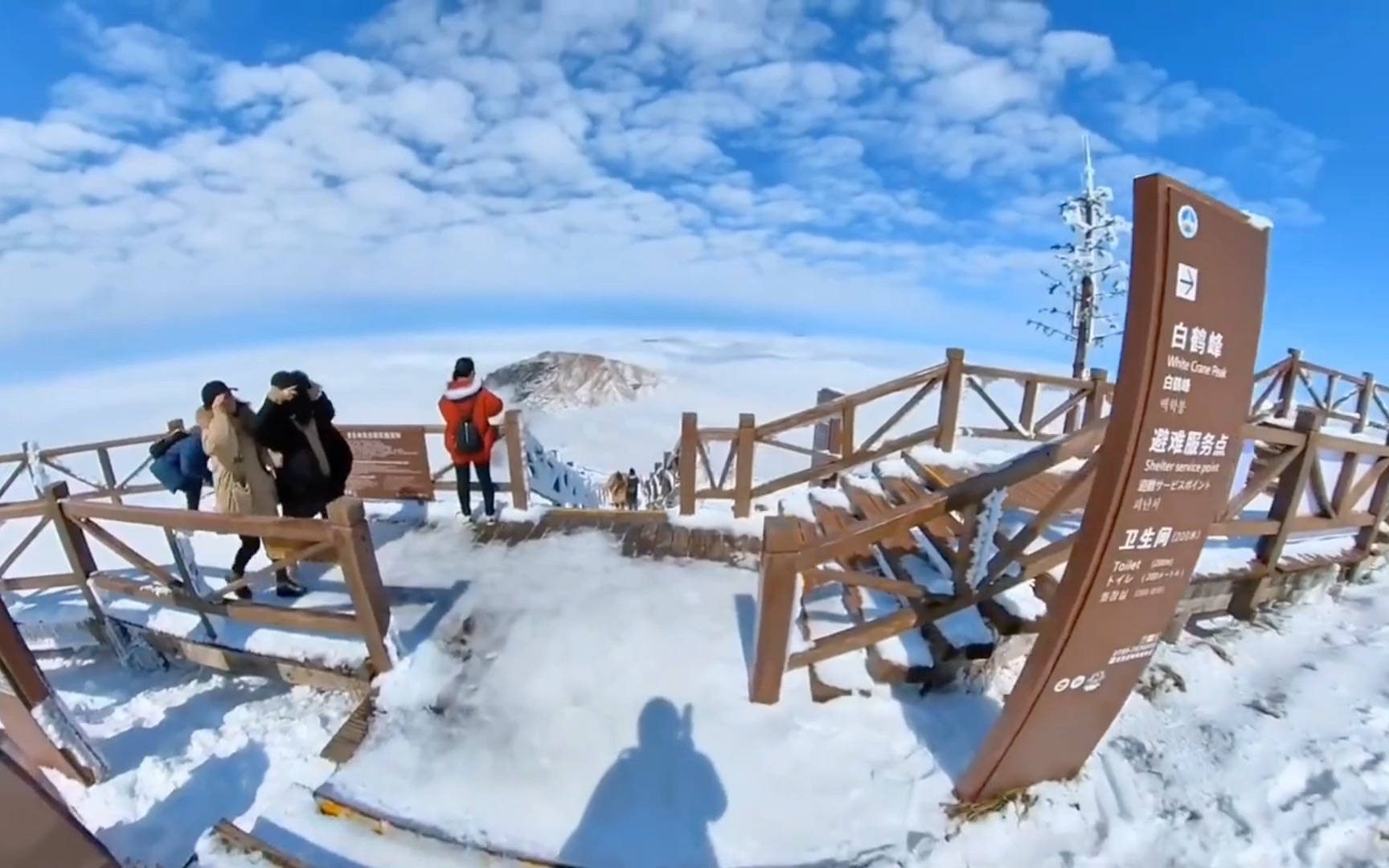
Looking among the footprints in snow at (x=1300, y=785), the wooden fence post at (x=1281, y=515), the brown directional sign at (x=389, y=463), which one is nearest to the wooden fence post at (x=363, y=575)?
the brown directional sign at (x=389, y=463)

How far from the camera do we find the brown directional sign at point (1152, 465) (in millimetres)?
2631

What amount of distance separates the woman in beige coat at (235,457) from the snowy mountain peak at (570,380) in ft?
92.4

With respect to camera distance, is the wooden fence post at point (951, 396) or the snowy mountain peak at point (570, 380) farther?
the snowy mountain peak at point (570, 380)

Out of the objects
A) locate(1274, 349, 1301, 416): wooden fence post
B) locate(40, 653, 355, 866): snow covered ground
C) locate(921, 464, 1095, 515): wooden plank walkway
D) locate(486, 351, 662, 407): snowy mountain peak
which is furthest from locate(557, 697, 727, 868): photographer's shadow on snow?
locate(486, 351, 662, 407): snowy mountain peak

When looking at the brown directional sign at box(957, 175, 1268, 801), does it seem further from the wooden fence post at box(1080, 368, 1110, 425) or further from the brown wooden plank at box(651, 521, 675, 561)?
the wooden fence post at box(1080, 368, 1110, 425)

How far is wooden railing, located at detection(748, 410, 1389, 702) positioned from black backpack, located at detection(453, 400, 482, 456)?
3.77 m

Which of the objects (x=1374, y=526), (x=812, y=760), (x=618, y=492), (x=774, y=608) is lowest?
(x=618, y=492)

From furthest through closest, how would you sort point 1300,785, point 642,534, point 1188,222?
point 642,534, point 1300,785, point 1188,222

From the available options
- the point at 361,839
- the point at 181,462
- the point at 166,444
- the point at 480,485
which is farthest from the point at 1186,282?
the point at 166,444

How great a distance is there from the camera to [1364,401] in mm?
14664

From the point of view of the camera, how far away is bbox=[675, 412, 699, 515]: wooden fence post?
7453 millimetres

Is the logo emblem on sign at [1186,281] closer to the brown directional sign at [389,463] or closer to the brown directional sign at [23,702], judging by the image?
the brown directional sign at [23,702]

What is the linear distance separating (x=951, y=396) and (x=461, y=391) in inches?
216

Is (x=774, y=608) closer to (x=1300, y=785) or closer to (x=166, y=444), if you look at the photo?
(x=1300, y=785)
